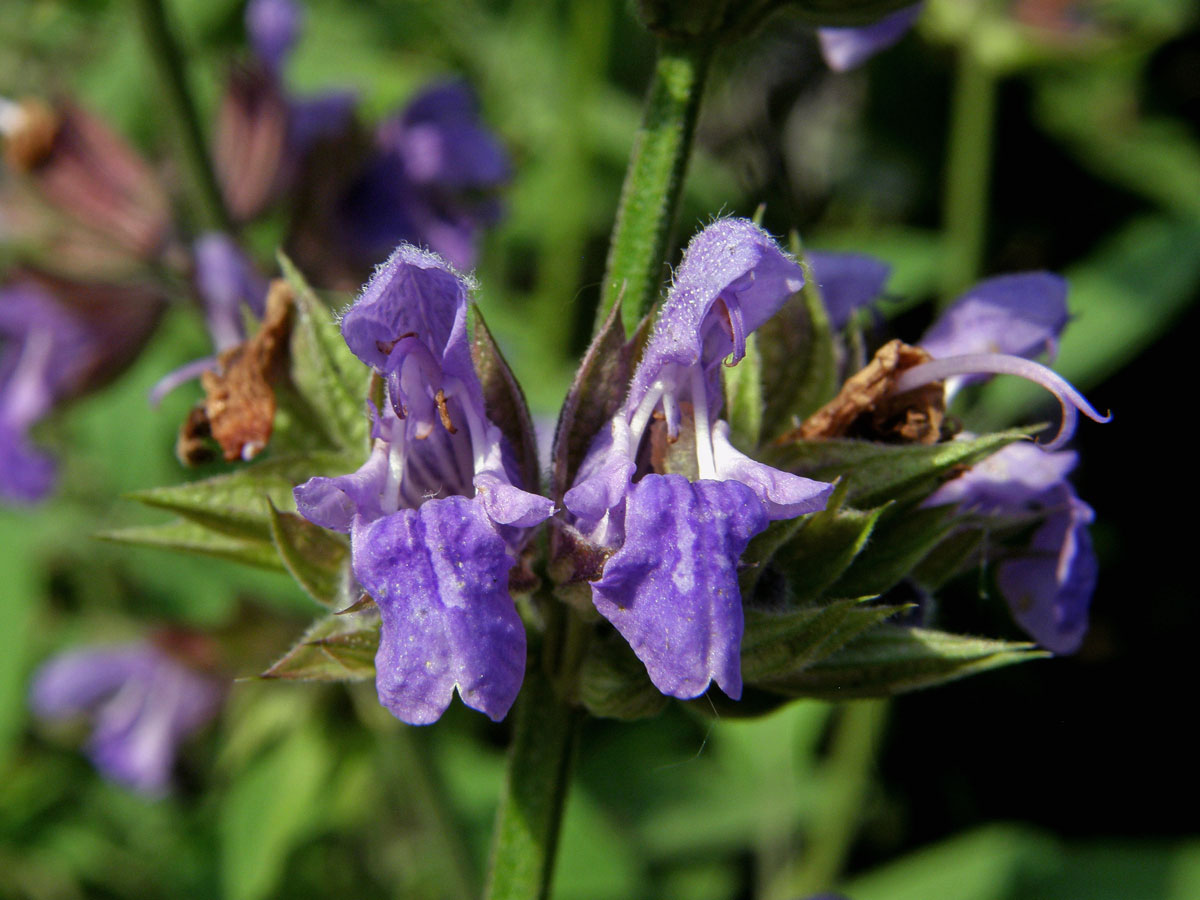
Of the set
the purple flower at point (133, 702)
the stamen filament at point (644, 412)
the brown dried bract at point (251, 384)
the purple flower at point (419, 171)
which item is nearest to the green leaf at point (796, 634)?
the stamen filament at point (644, 412)

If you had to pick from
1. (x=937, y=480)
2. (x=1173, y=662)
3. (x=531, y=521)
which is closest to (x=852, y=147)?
(x=1173, y=662)

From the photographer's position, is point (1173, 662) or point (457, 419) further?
point (1173, 662)

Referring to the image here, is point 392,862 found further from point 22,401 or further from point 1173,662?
point 1173,662

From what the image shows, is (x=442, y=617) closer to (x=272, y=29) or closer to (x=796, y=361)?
(x=796, y=361)

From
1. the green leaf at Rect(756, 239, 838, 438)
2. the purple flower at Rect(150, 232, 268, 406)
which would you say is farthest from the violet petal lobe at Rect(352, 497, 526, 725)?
the purple flower at Rect(150, 232, 268, 406)

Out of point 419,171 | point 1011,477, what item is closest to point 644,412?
point 1011,477

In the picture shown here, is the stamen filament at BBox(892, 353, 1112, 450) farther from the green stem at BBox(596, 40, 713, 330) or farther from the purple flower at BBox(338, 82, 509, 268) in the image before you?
Answer: the purple flower at BBox(338, 82, 509, 268)
